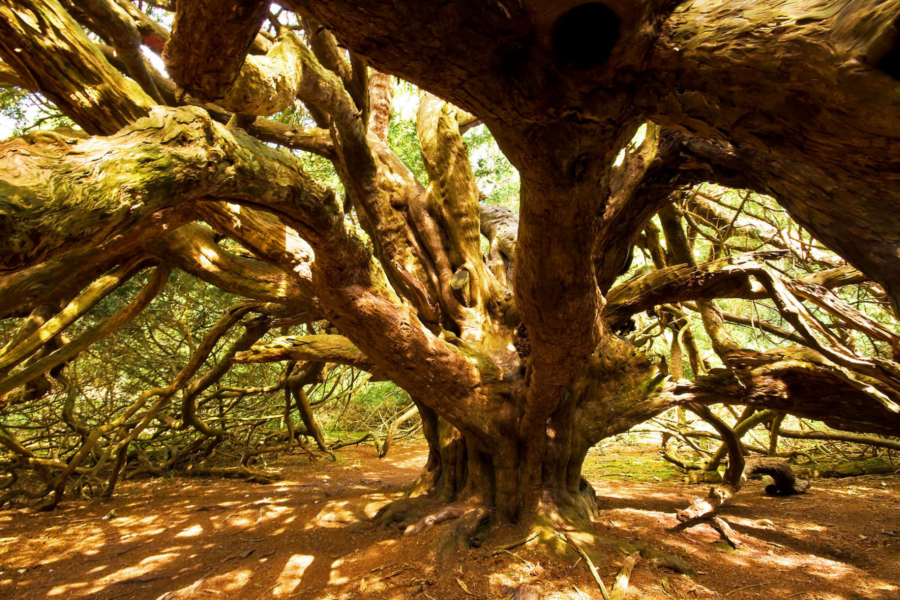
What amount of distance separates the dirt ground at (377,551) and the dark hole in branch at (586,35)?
101 inches

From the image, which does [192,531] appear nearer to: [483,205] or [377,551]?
[377,551]

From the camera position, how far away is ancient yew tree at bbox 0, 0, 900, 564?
1107 millimetres

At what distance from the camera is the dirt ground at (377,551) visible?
2.72m

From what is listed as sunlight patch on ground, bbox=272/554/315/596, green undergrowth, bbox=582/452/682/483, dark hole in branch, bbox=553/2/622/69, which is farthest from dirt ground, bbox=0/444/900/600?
dark hole in branch, bbox=553/2/622/69

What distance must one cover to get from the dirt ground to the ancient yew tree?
41cm

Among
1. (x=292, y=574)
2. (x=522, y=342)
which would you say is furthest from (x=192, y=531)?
(x=522, y=342)

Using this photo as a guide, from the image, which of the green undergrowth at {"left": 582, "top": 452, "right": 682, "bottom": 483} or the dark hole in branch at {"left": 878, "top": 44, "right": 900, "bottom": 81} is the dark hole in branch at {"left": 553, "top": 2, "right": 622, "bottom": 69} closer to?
the dark hole in branch at {"left": 878, "top": 44, "right": 900, "bottom": 81}

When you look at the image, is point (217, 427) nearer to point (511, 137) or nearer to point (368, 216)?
point (368, 216)

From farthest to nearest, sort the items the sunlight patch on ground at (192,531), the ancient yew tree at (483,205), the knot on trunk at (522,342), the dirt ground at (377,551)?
the sunlight patch on ground at (192,531) → the knot on trunk at (522,342) → the dirt ground at (377,551) → the ancient yew tree at (483,205)

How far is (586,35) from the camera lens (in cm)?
125

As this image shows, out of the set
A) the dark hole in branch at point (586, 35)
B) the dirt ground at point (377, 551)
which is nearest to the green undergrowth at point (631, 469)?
the dirt ground at point (377, 551)

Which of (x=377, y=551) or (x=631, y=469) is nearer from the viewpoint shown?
(x=377, y=551)

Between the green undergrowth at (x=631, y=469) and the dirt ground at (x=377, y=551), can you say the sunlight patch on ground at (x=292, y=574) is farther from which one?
the green undergrowth at (x=631, y=469)

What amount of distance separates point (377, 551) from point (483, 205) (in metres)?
3.93
